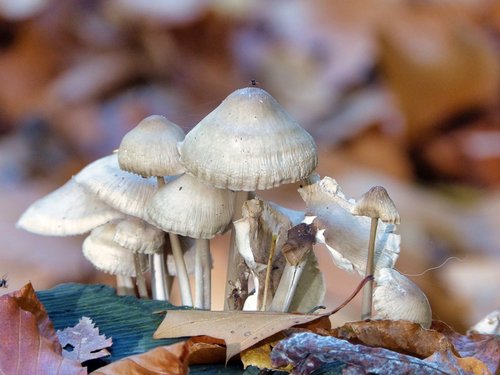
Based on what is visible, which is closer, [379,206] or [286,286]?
[379,206]

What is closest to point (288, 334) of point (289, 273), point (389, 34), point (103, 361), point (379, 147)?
point (289, 273)

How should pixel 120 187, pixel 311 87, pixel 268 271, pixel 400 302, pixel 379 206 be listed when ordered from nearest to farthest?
1. pixel 379 206
2. pixel 400 302
3. pixel 268 271
4. pixel 120 187
5. pixel 311 87

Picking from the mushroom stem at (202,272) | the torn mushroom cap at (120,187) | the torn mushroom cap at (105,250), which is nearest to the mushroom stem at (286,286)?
the mushroom stem at (202,272)

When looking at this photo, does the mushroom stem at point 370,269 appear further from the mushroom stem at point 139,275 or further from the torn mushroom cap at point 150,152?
the mushroom stem at point 139,275

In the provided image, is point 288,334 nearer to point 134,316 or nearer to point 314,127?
point 134,316

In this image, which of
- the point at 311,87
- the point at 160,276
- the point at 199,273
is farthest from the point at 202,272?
the point at 311,87

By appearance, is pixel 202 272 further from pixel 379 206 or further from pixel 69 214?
pixel 379 206

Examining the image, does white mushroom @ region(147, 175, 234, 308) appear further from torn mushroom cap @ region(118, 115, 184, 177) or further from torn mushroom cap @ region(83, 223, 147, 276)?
torn mushroom cap @ region(83, 223, 147, 276)
